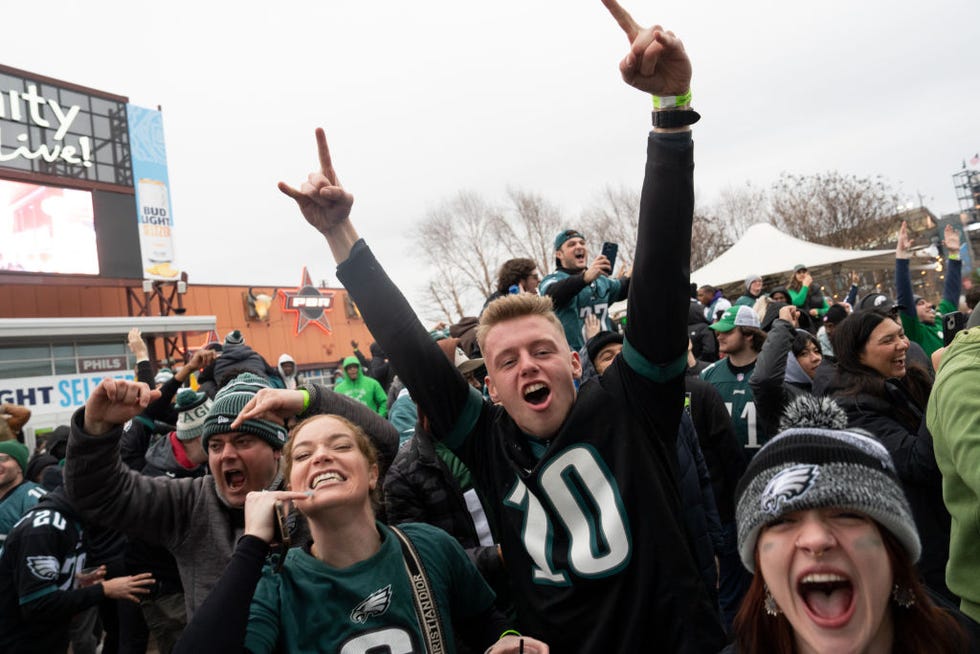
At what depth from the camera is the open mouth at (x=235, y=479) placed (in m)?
2.68

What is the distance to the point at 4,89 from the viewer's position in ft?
75.8

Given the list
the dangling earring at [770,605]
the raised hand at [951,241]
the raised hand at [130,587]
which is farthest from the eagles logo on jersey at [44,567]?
the raised hand at [951,241]

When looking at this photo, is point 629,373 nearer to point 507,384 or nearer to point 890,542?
point 507,384

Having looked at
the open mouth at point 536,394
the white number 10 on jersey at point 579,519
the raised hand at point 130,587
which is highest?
the open mouth at point 536,394

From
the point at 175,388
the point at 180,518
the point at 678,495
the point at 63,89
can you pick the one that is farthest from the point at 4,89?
the point at 678,495

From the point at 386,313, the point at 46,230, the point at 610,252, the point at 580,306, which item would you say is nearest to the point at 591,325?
the point at 580,306

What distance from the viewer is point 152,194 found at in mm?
26094

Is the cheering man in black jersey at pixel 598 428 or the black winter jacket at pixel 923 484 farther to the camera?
the black winter jacket at pixel 923 484

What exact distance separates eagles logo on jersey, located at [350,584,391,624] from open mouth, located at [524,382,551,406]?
0.75 m

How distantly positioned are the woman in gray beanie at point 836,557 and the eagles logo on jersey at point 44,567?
11.9 ft

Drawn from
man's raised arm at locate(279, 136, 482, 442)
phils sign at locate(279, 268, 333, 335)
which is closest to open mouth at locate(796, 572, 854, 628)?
man's raised arm at locate(279, 136, 482, 442)

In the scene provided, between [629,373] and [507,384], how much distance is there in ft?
1.29

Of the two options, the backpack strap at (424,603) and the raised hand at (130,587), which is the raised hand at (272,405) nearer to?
the backpack strap at (424,603)

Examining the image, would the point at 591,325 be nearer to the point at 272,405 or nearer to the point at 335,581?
the point at 272,405
